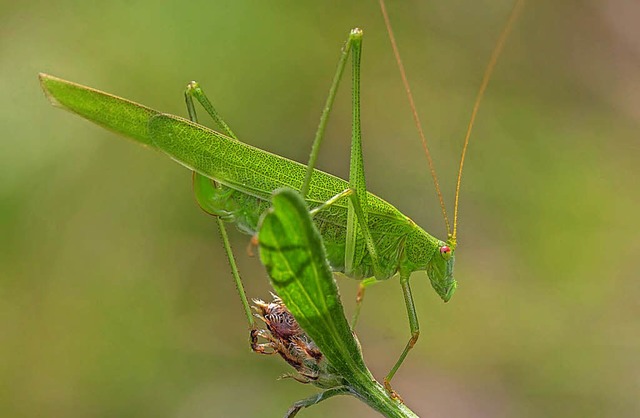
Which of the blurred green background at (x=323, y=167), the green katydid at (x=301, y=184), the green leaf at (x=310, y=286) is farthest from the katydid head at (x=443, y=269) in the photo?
the blurred green background at (x=323, y=167)

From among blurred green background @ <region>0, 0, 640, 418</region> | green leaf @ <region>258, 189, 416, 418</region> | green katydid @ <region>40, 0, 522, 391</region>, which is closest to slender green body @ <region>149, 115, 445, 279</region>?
green katydid @ <region>40, 0, 522, 391</region>

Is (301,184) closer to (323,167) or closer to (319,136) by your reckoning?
(319,136)

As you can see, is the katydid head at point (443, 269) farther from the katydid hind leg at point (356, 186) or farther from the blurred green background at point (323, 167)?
the blurred green background at point (323, 167)

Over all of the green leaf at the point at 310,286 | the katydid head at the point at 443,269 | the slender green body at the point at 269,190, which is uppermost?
the katydid head at the point at 443,269

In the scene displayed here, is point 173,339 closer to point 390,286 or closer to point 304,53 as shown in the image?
point 390,286

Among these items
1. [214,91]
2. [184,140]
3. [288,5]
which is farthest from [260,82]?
[184,140]

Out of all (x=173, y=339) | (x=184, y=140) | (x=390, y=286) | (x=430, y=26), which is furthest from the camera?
(x=430, y=26)

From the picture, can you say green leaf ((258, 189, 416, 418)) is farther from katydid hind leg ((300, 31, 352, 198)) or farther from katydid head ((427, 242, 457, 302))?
katydid head ((427, 242, 457, 302))
